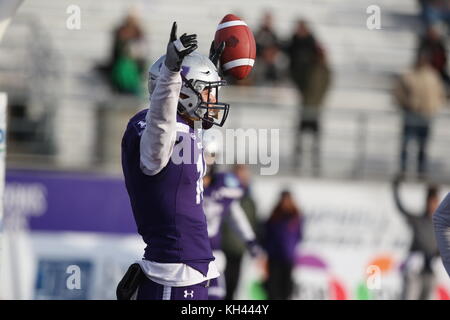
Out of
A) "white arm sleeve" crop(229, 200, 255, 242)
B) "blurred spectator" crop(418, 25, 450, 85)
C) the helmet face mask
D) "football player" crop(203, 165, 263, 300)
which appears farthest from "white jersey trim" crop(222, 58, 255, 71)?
"blurred spectator" crop(418, 25, 450, 85)

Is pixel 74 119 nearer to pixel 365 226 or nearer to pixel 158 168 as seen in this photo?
pixel 365 226

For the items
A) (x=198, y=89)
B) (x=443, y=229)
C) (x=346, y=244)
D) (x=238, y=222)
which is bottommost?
(x=346, y=244)

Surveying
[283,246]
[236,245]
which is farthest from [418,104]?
[236,245]

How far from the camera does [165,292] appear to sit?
530 centimetres

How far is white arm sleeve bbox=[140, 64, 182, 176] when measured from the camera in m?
4.85

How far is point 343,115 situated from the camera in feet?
40.8

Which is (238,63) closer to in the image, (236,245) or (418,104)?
(236,245)

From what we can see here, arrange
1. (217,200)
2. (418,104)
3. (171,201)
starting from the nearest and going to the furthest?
(171,201), (217,200), (418,104)

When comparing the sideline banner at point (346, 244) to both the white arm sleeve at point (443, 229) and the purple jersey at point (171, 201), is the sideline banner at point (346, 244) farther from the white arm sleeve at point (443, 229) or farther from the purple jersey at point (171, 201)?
the white arm sleeve at point (443, 229)

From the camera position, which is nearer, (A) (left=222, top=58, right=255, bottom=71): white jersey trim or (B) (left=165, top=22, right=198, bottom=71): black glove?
(B) (left=165, top=22, right=198, bottom=71): black glove

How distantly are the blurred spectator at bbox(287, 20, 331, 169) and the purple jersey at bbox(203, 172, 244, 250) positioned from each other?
262 cm

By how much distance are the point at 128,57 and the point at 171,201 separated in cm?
644

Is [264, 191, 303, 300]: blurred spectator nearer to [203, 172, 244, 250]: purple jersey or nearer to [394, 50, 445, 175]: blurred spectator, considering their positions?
[394, 50, 445, 175]: blurred spectator

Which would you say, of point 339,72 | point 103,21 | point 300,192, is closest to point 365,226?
point 300,192
